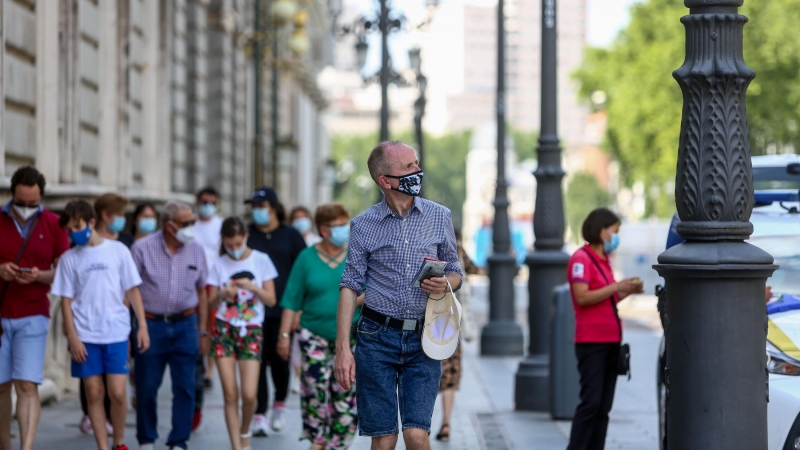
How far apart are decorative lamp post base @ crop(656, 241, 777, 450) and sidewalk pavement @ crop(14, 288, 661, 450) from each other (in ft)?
15.7

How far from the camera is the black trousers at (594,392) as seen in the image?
851 centimetres

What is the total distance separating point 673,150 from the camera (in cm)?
5003

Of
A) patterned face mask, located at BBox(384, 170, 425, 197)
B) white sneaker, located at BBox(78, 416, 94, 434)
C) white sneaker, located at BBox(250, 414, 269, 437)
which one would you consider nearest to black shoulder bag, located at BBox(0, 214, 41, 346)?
white sneaker, located at BBox(78, 416, 94, 434)

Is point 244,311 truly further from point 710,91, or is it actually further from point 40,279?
point 710,91

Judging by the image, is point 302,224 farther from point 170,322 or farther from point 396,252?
point 396,252

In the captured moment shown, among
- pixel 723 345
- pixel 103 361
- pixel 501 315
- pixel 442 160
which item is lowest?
pixel 501 315

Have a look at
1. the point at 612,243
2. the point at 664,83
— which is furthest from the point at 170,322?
the point at 664,83

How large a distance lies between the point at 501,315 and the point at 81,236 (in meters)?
12.7

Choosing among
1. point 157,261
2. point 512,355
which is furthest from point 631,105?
point 157,261

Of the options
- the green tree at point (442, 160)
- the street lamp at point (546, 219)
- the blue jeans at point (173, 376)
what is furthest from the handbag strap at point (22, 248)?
the green tree at point (442, 160)

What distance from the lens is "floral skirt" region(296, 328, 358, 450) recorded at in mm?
8367

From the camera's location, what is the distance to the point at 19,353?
852 cm

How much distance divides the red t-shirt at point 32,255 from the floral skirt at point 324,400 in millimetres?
1671

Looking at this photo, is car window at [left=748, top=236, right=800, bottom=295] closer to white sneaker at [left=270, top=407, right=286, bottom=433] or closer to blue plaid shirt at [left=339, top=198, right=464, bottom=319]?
blue plaid shirt at [left=339, top=198, right=464, bottom=319]
